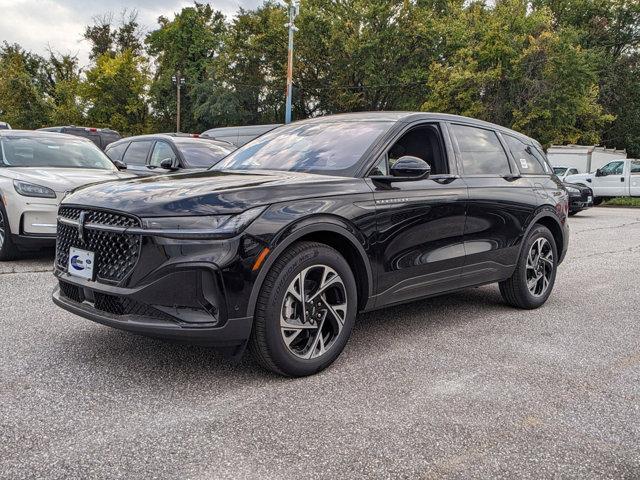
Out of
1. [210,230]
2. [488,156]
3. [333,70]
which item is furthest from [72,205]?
[333,70]

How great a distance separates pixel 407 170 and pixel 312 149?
803 millimetres

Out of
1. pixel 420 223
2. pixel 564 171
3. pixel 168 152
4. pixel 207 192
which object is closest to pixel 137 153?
pixel 168 152

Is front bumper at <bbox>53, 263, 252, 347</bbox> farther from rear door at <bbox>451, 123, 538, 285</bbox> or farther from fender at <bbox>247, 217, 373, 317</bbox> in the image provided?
rear door at <bbox>451, 123, 538, 285</bbox>

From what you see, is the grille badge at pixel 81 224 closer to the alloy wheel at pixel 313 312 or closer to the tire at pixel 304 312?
the tire at pixel 304 312

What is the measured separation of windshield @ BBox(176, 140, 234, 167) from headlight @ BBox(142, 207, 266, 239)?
6317 millimetres

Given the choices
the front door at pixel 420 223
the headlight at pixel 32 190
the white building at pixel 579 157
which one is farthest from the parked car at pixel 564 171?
the headlight at pixel 32 190

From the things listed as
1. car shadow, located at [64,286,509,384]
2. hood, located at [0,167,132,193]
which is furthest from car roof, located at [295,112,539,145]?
hood, located at [0,167,132,193]

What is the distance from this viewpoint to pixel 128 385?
3.43 metres

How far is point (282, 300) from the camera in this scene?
3441 mm

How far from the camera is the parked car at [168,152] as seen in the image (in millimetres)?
9570

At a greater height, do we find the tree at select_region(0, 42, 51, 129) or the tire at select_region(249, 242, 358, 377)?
the tree at select_region(0, 42, 51, 129)

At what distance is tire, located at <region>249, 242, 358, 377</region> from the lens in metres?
3.40

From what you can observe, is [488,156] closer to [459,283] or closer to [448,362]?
[459,283]

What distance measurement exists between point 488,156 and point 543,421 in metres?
2.74
